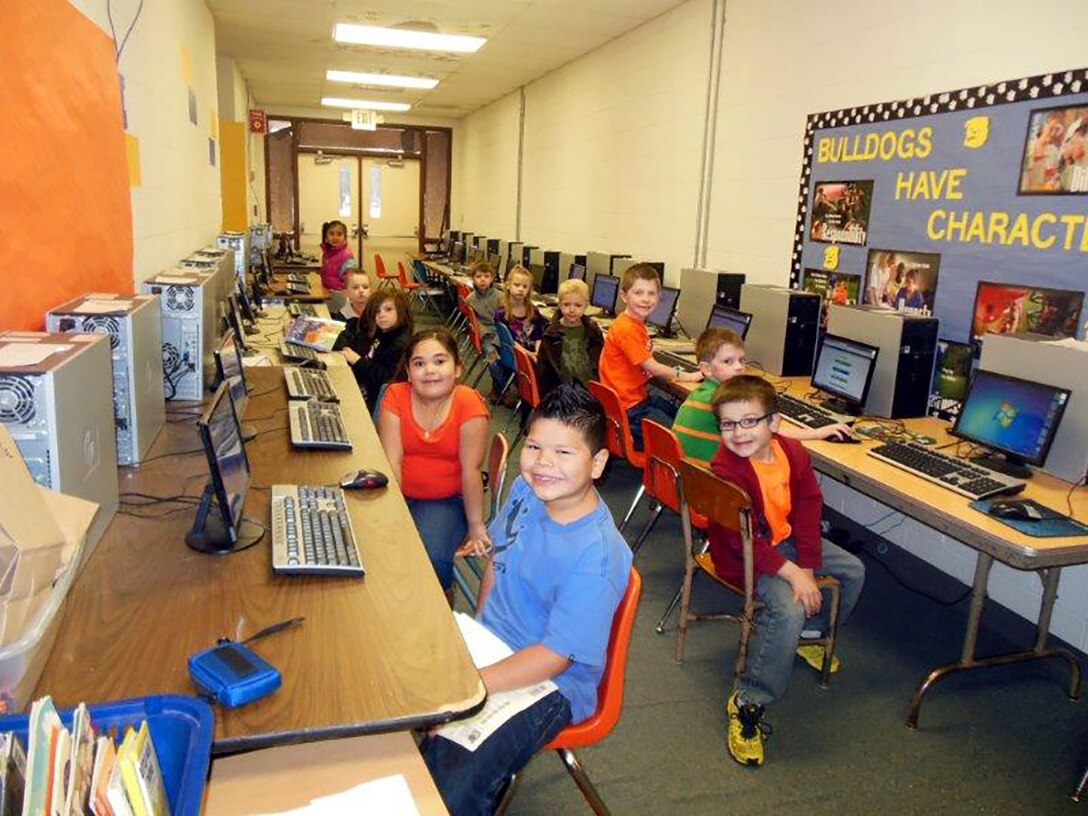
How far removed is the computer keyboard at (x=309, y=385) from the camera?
3039 mm

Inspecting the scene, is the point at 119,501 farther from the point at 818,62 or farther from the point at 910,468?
the point at 818,62

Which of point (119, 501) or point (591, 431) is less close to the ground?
point (591, 431)

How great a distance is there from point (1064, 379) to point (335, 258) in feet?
21.0

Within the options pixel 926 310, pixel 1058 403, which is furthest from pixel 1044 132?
pixel 1058 403

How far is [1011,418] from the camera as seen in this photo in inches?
104

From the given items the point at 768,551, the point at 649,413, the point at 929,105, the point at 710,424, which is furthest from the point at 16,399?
the point at 929,105

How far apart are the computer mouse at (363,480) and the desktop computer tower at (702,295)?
9.65ft

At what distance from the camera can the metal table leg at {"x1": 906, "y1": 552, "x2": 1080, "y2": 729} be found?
2.45m

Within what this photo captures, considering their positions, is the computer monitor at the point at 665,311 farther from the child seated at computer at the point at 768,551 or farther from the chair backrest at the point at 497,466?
the chair backrest at the point at 497,466

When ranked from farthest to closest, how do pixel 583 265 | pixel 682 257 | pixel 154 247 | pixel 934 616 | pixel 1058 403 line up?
1. pixel 583 265
2. pixel 682 257
3. pixel 154 247
4. pixel 934 616
5. pixel 1058 403

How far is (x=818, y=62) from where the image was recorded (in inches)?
169

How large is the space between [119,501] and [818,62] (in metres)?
3.96

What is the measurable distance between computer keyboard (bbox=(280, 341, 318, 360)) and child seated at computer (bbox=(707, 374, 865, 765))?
7.07 ft

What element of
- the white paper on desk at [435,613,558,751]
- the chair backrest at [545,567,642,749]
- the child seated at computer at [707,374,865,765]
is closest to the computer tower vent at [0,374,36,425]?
the white paper on desk at [435,613,558,751]
